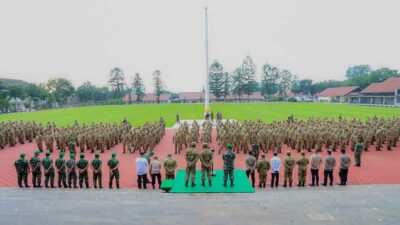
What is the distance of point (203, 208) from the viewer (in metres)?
7.05

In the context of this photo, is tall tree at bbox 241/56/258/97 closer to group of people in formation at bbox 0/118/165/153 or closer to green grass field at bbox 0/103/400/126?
green grass field at bbox 0/103/400/126

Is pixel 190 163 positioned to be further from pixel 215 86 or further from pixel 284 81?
pixel 284 81

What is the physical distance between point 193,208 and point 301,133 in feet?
36.1

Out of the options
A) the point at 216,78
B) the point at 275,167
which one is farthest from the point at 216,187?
the point at 216,78

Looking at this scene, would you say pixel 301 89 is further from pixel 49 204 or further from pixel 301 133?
pixel 49 204

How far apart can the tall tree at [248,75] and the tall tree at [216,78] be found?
6.52m

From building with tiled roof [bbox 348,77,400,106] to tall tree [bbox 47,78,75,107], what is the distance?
265 ft

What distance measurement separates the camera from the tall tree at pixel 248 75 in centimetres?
9375

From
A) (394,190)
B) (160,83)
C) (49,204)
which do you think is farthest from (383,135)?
(160,83)

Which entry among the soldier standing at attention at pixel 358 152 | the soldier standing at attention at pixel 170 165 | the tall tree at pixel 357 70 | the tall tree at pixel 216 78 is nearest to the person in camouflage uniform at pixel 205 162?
the soldier standing at attention at pixel 170 165

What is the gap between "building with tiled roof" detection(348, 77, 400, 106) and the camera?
196 feet

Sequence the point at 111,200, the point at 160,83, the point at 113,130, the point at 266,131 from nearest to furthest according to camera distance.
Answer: the point at 111,200
the point at 266,131
the point at 113,130
the point at 160,83

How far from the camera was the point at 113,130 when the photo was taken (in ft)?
62.7

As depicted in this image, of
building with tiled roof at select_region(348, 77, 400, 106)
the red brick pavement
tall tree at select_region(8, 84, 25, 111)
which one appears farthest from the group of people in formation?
tall tree at select_region(8, 84, 25, 111)
